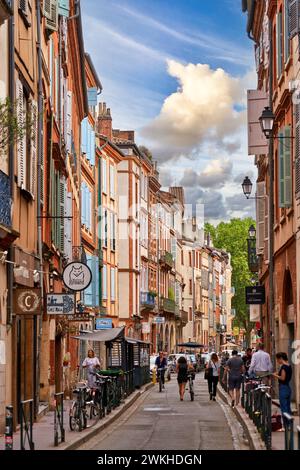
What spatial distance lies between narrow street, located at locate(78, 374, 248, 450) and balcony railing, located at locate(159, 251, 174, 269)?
171 ft

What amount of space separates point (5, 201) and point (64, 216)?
10.4 metres

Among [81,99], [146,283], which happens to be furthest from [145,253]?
[81,99]

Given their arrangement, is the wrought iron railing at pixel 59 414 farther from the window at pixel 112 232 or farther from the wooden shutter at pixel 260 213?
the window at pixel 112 232

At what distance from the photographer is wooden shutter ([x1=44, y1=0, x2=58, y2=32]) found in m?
28.9

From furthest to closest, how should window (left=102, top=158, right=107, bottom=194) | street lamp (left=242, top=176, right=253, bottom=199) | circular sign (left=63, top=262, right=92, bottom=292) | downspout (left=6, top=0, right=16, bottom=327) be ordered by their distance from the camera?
window (left=102, top=158, right=107, bottom=194), street lamp (left=242, top=176, right=253, bottom=199), circular sign (left=63, top=262, right=92, bottom=292), downspout (left=6, top=0, right=16, bottom=327)

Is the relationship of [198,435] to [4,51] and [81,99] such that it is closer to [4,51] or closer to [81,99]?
[4,51]

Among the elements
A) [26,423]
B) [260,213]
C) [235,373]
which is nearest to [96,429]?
[26,423]

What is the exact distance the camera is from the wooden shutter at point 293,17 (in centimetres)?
2433

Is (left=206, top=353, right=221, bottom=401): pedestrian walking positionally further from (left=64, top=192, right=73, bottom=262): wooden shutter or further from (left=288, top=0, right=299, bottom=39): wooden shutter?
(left=288, top=0, right=299, bottom=39): wooden shutter

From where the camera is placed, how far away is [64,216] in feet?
102

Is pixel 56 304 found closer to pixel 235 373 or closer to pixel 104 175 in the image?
pixel 235 373

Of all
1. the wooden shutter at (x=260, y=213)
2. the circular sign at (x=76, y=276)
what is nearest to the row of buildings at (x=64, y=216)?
the circular sign at (x=76, y=276)

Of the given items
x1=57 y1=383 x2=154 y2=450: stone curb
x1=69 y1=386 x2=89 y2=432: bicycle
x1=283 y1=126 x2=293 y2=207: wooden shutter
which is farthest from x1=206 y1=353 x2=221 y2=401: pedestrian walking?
x1=69 y1=386 x2=89 y2=432: bicycle
